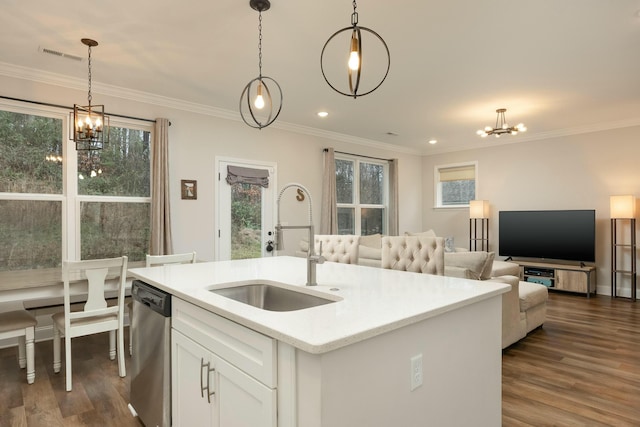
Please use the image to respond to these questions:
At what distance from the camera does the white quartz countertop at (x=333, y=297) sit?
1183 mm

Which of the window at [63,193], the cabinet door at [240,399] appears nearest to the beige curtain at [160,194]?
the window at [63,193]

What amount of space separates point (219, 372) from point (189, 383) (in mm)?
356

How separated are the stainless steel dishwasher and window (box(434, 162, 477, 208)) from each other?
6799mm

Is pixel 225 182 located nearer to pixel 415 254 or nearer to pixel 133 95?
pixel 133 95

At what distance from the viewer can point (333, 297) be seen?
5.57ft

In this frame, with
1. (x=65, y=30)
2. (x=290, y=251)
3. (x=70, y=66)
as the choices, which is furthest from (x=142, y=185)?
(x=290, y=251)

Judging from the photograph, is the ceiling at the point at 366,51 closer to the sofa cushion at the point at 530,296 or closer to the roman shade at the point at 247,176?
the roman shade at the point at 247,176

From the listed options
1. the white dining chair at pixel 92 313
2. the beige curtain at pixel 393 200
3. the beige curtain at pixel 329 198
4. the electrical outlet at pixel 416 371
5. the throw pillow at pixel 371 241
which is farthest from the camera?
the beige curtain at pixel 393 200

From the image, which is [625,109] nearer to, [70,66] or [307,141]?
[307,141]

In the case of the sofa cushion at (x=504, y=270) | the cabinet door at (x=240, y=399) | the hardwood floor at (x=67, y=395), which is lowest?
the hardwood floor at (x=67, y=395)

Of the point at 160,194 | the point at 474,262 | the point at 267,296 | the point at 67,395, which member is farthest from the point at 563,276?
the point at 67,395

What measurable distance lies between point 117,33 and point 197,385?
2.76 metres

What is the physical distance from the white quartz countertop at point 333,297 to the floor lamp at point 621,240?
490 centimetres

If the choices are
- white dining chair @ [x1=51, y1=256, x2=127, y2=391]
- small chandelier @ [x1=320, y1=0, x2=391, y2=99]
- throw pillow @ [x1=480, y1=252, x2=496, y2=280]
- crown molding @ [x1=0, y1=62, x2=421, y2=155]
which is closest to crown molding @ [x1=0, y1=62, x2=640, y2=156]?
crown molding @ [x1=0, y1=62, x2=421, y2=155]
